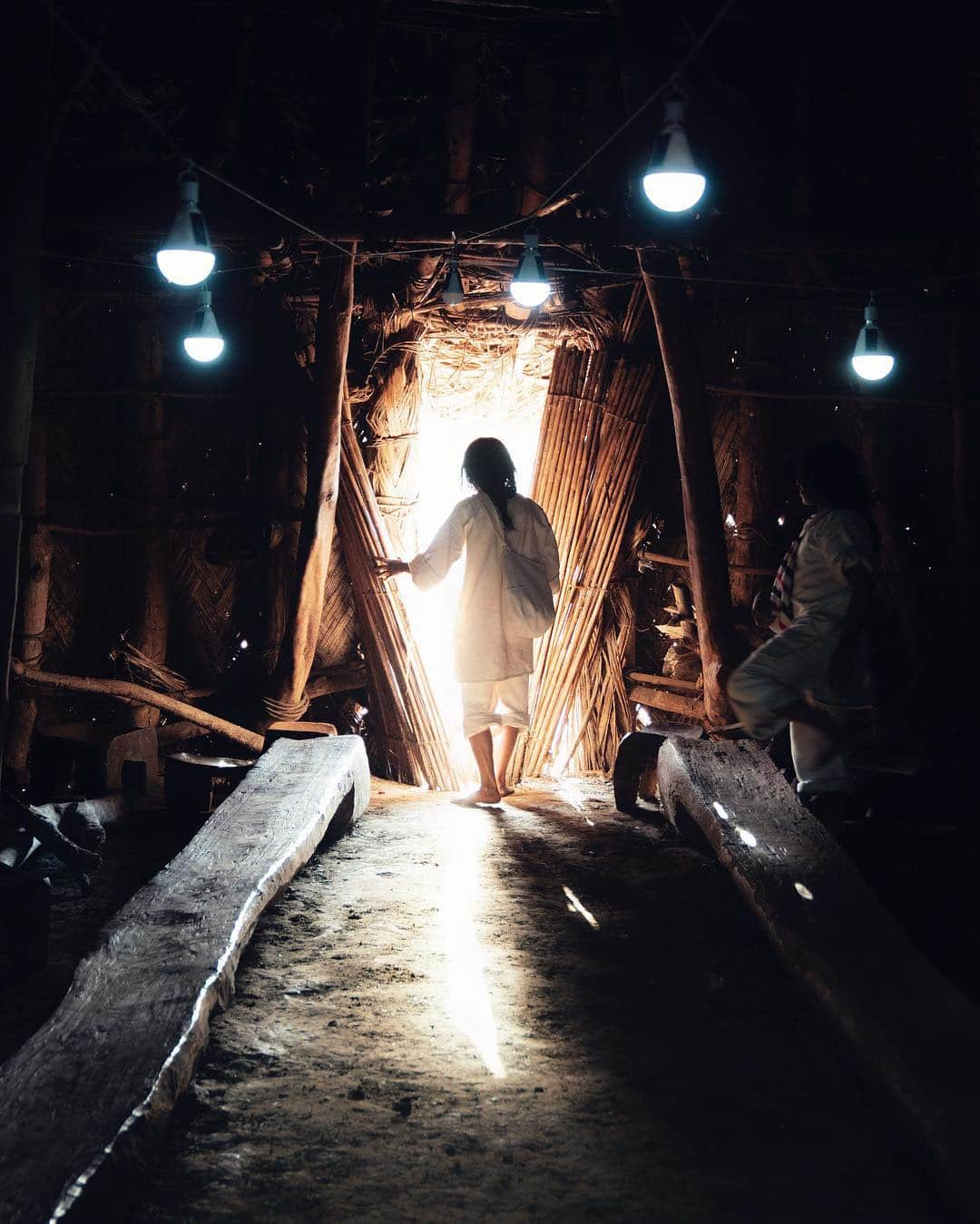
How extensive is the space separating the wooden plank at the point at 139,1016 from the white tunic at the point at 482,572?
67.2 inches

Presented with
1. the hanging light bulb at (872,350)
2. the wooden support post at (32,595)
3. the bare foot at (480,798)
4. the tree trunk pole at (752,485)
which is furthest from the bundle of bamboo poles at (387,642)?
the hanging light bulb at (872,350)

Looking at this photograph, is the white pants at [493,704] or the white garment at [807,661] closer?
the white garment at [807,661]

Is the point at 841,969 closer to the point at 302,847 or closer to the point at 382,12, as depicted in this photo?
the point at 302,847

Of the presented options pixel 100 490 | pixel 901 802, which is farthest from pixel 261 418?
pixel 901 802

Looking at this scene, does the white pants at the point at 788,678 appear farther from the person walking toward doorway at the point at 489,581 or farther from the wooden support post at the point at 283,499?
the wooden support post at the point at 283,499

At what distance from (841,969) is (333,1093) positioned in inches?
50.6

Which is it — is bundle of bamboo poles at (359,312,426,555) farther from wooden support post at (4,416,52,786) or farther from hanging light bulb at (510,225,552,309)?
wooden support post at (4,416,52,786)

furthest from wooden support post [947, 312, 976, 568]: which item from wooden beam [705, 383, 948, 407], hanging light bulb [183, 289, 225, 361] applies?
hanging light bulb [183, 289, 225, 361]

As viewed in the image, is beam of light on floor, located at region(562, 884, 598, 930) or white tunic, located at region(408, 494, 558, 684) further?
white tunic, located at region(408, 494, 558, 684)

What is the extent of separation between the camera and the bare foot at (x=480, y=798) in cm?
575

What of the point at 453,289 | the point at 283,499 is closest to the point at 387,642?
the point at 283,499

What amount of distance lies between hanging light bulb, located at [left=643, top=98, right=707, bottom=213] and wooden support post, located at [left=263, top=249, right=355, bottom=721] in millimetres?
2522

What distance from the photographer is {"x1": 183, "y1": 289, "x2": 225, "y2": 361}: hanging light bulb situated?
6051mm

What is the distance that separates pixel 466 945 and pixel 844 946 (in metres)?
1.16
